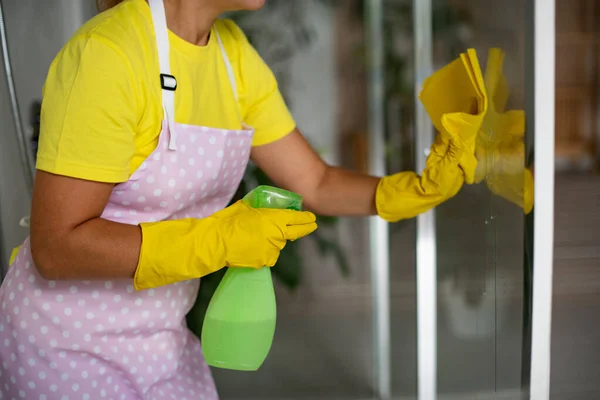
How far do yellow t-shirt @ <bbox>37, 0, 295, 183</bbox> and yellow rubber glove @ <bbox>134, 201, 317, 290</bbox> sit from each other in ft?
0.38

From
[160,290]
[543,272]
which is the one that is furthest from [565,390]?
[160,290]

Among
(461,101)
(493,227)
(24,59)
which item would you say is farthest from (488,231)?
(24,59)

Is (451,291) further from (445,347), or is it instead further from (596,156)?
(596,156)

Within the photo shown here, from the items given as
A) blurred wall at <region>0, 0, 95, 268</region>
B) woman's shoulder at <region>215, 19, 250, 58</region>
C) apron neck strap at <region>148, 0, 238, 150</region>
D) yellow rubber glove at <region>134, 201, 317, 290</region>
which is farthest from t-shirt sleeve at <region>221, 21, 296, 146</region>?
blurred wall at <region>0, 0, 95, 268</region>

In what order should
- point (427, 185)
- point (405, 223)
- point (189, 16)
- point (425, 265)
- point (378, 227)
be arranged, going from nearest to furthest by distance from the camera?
point (189, 16) < point (427, 185) < point (425, 265) < point (405, 223) < point (378, 227)

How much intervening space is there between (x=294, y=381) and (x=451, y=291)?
0.68m

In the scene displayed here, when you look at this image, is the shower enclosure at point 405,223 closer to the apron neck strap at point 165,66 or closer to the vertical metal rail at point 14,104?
the vertical metal rail at point 14,104

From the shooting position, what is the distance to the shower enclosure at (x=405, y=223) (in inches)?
38.6

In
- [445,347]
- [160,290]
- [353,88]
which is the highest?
[353,88]

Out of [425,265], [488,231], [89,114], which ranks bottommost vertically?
[425,265]

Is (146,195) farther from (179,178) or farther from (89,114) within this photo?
(89,114)

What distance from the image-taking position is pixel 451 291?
5.44 ft

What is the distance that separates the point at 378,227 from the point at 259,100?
92 cm

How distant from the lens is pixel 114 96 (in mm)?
1003
